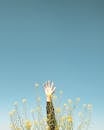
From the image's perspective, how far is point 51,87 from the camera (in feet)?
88.4

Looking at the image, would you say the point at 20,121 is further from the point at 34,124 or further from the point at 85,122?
the point at 85,122

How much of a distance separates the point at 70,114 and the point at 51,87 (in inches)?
57.2

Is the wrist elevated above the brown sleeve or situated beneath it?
elevated above

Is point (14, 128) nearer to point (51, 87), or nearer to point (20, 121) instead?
point (20, 121)

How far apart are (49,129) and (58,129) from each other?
41 centimetres

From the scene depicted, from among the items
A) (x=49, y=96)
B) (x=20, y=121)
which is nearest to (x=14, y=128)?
(x=20, y=121)

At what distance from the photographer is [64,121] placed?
26875mm

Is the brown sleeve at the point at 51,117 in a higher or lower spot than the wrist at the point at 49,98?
lower

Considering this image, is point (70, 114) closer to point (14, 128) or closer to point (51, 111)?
point (51, 111)

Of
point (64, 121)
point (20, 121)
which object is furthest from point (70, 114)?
point (20, 121)

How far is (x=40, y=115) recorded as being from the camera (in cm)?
2703

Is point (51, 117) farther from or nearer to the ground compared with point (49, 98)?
nearer to the ground

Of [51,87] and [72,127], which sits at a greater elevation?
[51,87]

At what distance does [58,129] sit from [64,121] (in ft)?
1.55
